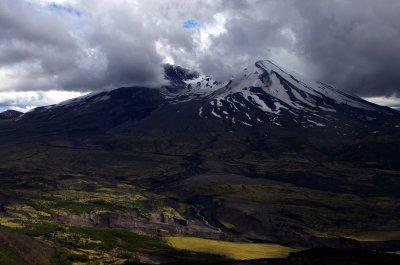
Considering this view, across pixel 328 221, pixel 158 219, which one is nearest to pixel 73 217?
pixel 158 219

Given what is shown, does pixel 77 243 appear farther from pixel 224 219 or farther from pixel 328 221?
pixel 328 221

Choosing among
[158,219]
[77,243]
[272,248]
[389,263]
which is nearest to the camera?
[389,263]

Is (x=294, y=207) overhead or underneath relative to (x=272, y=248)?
overhead

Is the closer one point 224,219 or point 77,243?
point 77,243

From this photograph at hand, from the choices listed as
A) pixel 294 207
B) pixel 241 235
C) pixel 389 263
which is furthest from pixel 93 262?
pixel 294 207

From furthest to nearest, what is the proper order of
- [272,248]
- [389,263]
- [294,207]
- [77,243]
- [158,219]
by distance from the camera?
1. [294,207]
2. [158,219]
3. [272,248]
4. [77,243]
5. [389,263]

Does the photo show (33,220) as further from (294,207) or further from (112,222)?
(294,207)
